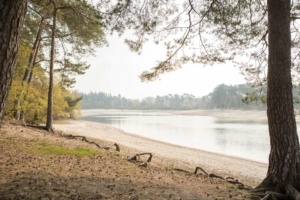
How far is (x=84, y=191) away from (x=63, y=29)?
14081 mm

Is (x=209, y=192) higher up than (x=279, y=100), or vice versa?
(x=279, y=100)

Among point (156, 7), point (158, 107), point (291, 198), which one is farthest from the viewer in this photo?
point (158, 107)

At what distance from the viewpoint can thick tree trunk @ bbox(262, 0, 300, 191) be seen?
5.22 metres

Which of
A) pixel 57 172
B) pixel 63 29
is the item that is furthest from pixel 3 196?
pixel 63 29

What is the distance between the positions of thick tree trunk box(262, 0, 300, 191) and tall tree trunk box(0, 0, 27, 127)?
4904 mm

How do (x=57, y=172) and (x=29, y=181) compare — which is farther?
(x=57, y=172)

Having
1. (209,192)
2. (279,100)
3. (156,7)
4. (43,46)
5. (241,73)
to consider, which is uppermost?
(43,46)

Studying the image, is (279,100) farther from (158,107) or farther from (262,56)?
(158,107)

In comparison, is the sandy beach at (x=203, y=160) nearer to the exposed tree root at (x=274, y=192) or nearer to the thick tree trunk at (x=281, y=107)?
the exposed tree root at (x=274, y=192)

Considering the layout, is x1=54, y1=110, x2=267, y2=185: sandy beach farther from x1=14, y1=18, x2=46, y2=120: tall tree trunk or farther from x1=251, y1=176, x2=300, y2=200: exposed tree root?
x1=14, y1=18, x2=46, y2=120: tall tree trunk

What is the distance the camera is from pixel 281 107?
5.24m

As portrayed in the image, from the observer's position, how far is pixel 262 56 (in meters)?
7.85

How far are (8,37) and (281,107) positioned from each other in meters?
5.11

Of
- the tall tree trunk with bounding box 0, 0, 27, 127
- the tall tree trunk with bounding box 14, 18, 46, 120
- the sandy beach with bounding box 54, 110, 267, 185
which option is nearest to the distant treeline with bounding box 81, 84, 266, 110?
the sandy beach with bounding box 54, 110, 267, 185
